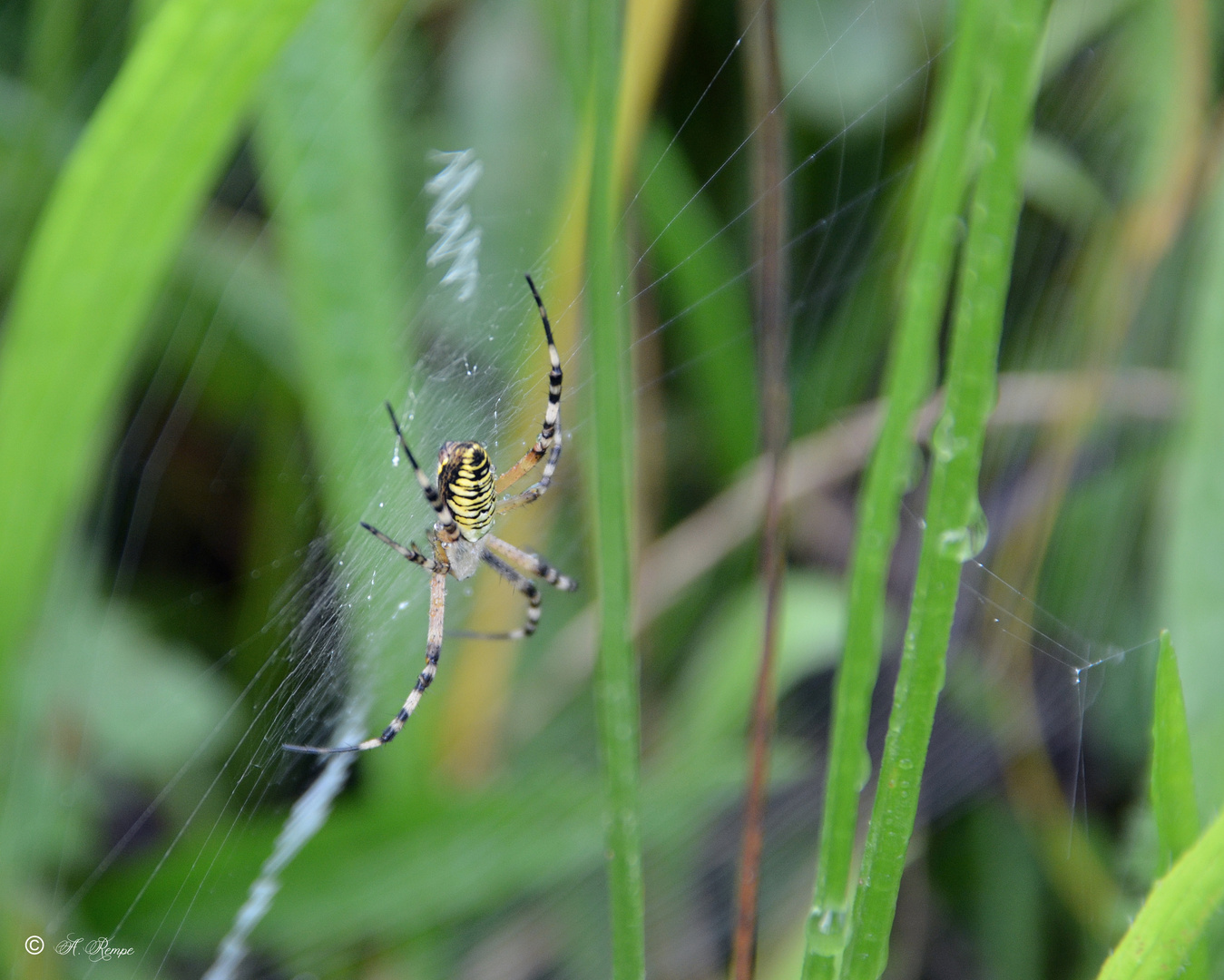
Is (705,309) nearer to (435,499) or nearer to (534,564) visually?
(534,564)

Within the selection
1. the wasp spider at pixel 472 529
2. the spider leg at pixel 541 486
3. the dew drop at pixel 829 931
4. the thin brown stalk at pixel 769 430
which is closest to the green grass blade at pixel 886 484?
the dew drop at pixel 829 931

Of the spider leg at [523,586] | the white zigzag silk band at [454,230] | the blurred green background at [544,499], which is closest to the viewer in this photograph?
the blurred green background at [544,499]

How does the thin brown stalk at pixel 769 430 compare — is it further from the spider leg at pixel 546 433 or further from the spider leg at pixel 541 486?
the spider leg at pixel 541 486

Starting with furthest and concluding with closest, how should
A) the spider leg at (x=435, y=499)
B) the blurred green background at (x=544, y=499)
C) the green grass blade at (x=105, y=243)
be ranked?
1. the blurred green background at (x=544, y=499)
2. the spider leg at (x=435, y=499)
3. the green grass blade at (x=105, y=243)

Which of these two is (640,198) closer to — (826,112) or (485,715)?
(826,112)

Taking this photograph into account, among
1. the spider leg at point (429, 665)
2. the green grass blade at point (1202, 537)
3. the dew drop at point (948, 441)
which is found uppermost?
the green grass blade at point (1202, 537)

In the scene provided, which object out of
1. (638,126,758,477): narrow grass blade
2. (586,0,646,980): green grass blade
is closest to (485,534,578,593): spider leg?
(638,126,758,477): narrow grass blade

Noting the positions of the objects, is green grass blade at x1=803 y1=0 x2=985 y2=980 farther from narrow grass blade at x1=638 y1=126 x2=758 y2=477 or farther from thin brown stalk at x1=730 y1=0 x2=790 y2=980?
narrow grass blade at x1=638 y1=126 x2=758 y2=477
